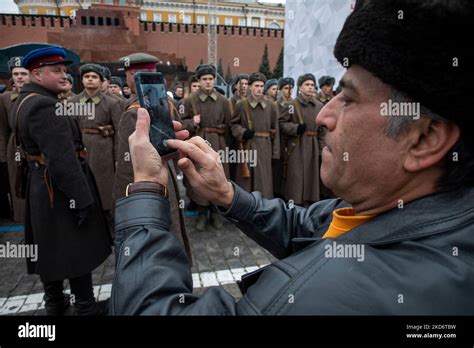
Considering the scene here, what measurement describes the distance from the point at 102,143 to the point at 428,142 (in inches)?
191

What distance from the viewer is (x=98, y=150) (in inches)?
200

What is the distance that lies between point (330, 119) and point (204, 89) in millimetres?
4648

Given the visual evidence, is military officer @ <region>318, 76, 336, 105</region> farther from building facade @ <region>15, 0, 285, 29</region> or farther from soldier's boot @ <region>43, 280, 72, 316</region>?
building facade @ <region>15, 0, 285, 29</region>

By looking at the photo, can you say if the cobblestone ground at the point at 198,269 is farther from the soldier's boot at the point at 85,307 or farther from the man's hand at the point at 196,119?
the man's hand at the point at 196,119

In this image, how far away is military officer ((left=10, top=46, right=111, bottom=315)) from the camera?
2.69m

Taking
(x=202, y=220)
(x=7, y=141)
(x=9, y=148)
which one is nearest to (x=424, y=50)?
(x=202, y=220)

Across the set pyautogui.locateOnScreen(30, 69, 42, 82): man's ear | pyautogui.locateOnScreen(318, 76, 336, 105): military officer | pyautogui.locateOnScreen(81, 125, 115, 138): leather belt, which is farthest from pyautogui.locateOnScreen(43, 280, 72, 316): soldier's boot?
pyautogui.locateOnScreen(318, 76, 336, 105): military officer

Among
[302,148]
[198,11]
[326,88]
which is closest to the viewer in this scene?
[302,148]

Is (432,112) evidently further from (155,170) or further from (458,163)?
(155,170)

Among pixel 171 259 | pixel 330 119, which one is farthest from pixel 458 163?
pixel 171 259

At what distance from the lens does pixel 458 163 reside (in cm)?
93

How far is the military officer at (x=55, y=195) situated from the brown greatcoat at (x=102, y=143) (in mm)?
2143

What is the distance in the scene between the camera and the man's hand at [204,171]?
4.42 feet

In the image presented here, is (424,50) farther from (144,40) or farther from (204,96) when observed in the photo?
(144,40)
